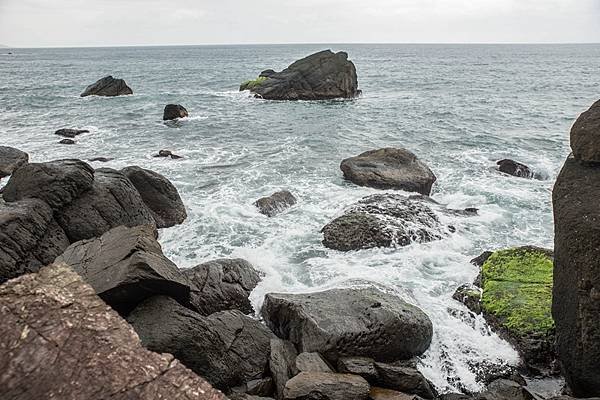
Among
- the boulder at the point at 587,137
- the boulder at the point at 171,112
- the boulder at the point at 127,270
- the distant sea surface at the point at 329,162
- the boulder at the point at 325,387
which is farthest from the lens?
the boulder at the point at 171,112

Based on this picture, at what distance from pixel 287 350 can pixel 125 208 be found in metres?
8.13

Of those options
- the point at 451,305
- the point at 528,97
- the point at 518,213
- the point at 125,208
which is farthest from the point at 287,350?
the point at 528,97

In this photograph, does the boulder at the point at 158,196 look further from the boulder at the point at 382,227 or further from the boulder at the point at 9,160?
the boulder at the point at 9,160

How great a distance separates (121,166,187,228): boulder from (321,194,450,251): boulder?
606 cm

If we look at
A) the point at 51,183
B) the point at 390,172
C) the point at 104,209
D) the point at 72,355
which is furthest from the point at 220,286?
→ the point at 390,172

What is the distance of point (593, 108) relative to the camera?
11.1 m

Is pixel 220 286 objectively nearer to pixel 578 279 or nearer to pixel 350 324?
pixel 350 324

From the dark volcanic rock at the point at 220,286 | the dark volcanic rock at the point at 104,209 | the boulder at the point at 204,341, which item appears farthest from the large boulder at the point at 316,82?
the boulder at the point at 204,341

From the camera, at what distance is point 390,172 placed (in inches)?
960

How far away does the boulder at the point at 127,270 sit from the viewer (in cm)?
941

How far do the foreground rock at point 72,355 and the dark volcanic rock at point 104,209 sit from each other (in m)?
10.9

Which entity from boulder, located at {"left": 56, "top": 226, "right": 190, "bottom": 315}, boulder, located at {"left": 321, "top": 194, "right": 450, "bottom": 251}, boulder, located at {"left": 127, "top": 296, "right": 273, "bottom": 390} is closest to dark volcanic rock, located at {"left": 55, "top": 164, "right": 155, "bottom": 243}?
boulder, located at {"left": 56, "top": 226, "right": 190, "bottom": 315}

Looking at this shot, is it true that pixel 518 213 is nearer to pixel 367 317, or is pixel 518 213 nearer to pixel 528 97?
pixel 367 317

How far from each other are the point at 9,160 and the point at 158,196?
38.0ft
